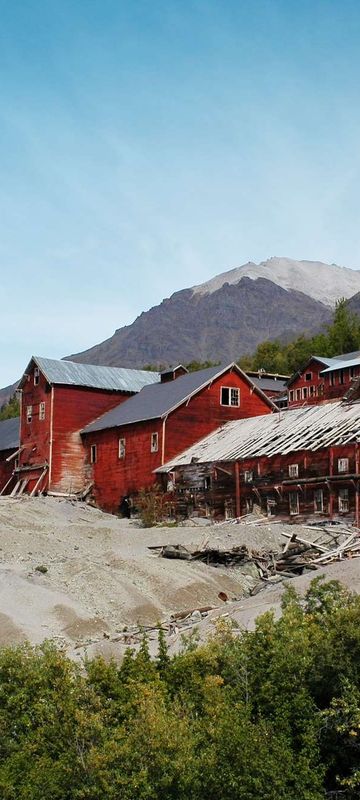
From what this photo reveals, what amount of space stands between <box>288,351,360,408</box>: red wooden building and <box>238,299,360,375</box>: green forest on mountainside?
24702mm

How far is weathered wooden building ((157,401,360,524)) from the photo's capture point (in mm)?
45969

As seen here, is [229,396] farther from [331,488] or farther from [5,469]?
[5,469]

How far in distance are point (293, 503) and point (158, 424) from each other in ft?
47.6

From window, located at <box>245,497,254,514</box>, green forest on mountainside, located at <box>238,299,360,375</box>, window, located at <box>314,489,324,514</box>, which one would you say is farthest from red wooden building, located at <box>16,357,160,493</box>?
green forest on mountainside, located at <box>238,299,360,375</box>

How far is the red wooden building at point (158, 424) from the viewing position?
60.6 m

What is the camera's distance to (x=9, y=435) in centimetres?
8081

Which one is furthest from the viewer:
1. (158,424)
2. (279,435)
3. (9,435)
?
(9,435)

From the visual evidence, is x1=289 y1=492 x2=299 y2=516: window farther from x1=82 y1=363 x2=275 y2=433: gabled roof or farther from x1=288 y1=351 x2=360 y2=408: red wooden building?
x1=288 y1=351 x2=360 y2=408: red wooden building

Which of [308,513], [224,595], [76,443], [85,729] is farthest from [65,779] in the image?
[76,443]

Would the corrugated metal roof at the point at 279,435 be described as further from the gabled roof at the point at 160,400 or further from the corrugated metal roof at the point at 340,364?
the corrugated metal roof at the point at 340,364

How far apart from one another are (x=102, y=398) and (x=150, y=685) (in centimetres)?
5274

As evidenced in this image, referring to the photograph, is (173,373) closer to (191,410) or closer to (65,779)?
(191,410)

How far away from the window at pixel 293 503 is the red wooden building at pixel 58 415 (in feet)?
72.4

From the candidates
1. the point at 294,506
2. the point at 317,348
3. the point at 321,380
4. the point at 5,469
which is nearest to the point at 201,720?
the point at 294,506
